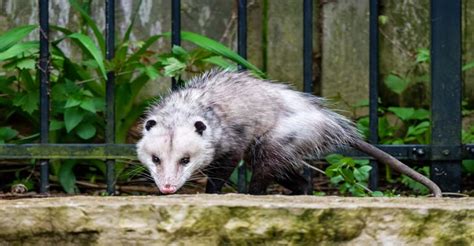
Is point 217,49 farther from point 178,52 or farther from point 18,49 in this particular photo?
point 18,49

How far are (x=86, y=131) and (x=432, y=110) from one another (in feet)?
4.98

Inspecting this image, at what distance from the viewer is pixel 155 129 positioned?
4.30 meters

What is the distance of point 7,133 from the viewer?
16.1 ft

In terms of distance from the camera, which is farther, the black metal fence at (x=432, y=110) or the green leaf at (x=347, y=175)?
the black metal fence at (x=432, y=110)

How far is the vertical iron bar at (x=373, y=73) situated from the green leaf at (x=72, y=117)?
4.15 feet

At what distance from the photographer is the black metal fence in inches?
174

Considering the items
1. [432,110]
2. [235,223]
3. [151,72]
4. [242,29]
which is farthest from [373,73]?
[235,223]

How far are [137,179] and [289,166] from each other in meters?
0.99

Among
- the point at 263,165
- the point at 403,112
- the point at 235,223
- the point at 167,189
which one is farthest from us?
the point at 403,112

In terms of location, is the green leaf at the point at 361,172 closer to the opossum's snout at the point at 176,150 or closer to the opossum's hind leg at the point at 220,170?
the opossum's hind leg at the point at 220,170

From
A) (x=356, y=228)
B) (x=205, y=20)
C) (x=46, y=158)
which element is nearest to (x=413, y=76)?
(x=205, y=20)

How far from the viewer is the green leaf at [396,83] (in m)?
5.32

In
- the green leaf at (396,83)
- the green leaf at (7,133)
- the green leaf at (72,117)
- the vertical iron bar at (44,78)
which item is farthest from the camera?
the green leaf at (396,83)

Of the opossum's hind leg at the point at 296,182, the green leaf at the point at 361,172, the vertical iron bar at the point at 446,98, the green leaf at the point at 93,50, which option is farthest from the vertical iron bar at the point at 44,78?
the vertical iron bar at the point at 446,98
